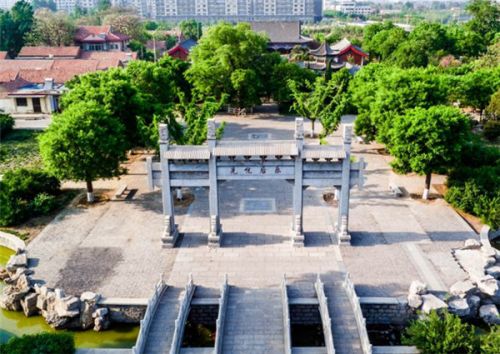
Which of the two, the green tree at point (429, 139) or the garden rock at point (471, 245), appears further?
the green tree at point (429, 139)

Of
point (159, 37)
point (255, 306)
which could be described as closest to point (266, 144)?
point (255, 306)

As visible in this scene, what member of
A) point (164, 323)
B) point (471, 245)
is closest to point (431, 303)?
point (471, 245)

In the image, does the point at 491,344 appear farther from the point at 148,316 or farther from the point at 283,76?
the point at 283,76

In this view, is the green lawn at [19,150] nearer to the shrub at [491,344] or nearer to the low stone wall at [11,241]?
the low stone wall at [11,241]

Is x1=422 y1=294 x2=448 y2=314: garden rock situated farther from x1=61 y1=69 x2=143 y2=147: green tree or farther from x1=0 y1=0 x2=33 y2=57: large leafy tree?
x1=0 y1=0 x2=33 y2=57: large leafy tree

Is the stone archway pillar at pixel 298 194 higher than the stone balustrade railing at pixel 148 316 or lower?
higher

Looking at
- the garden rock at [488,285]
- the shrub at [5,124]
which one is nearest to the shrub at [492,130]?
the garden rock at [488,285]
